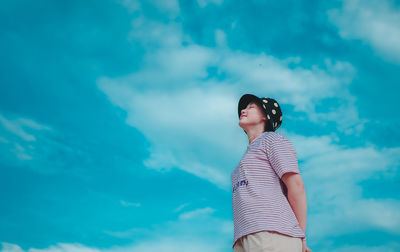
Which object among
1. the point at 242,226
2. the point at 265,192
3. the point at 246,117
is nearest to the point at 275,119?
the point at 246,117

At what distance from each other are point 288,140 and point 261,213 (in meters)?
0.77

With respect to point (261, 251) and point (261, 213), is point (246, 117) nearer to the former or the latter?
point (261, 213)

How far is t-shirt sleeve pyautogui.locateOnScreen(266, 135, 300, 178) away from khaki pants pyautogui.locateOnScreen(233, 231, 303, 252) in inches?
20.7

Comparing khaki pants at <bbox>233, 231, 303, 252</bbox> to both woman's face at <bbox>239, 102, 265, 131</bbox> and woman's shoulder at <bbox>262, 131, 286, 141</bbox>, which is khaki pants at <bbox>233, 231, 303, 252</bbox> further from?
woman's face at <bbox>239, 102, 265, 131</bbox>

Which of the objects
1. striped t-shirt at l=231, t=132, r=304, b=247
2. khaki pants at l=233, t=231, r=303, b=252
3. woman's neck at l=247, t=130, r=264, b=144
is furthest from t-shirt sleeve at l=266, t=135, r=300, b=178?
khaki pants at l=233, t=231, r=303, b=252

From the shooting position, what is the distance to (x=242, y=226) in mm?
3621

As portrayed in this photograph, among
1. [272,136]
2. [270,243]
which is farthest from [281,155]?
[270,243]

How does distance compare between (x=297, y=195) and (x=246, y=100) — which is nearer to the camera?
(x=297, y=195)

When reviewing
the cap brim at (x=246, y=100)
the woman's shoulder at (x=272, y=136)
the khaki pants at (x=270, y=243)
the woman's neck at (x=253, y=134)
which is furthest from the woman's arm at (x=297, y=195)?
the cap brim at (x=246, y=100)

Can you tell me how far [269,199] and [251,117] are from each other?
99 cm

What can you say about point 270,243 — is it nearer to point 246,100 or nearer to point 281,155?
point 281,155

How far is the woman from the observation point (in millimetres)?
3465

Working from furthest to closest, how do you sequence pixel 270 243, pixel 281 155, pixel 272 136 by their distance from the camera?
1. pixel 272 136
2. pixel 281 155
3. pixel 270 243

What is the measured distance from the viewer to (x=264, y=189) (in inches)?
144
